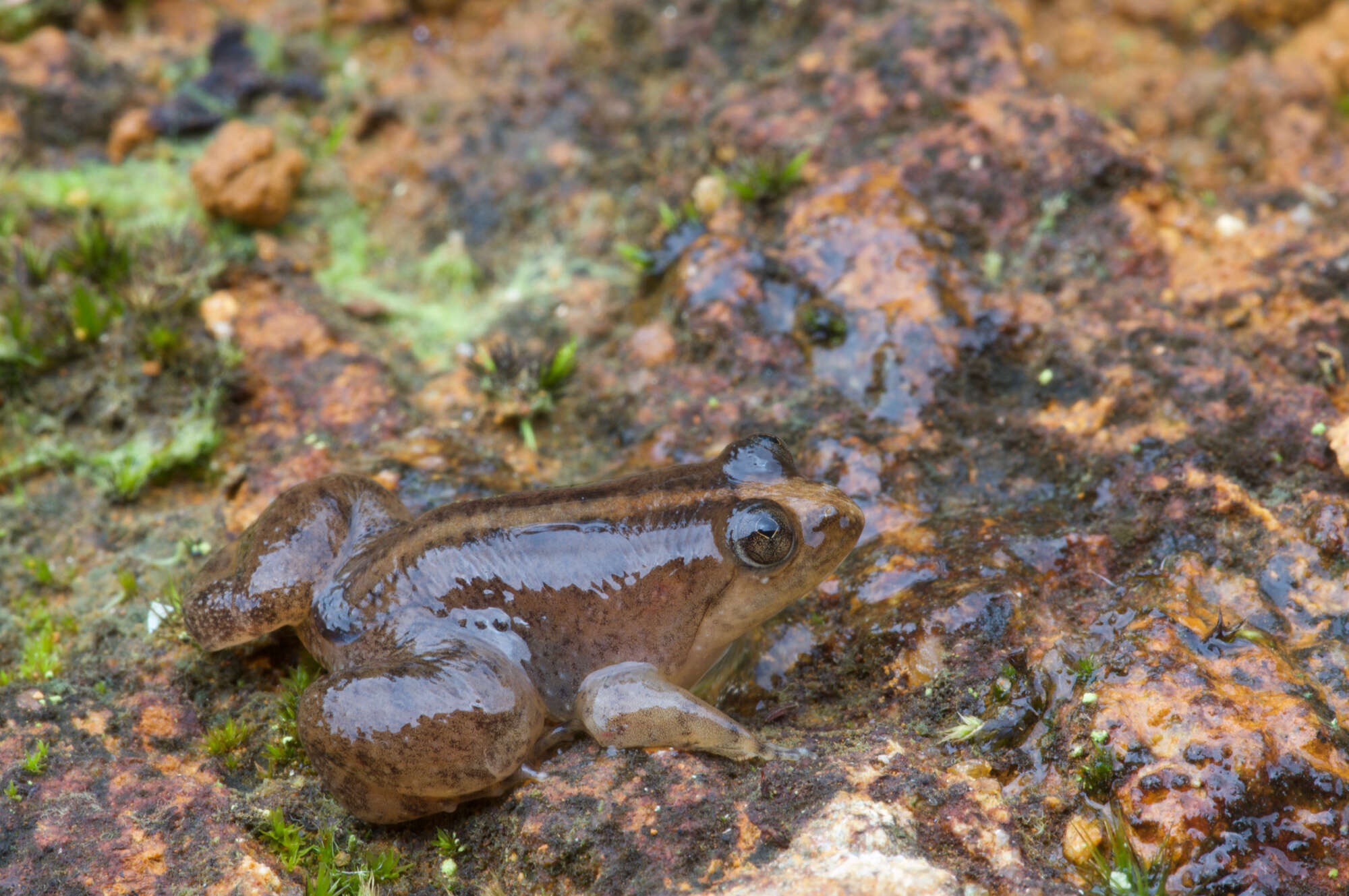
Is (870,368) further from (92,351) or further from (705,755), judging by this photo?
(92,351)

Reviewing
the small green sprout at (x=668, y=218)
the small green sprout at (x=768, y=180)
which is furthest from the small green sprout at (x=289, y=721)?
the small green sprout at (x=768, y=180)

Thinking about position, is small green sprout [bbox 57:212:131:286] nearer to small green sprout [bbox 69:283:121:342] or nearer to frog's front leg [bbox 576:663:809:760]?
small green sprout [bbox 69:283:121:342]

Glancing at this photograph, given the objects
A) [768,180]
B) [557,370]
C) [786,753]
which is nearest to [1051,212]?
[768,180]

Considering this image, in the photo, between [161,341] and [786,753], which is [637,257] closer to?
[161,341]

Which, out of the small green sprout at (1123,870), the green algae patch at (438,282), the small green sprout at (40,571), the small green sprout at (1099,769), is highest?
the small green sprout at (1099,769)

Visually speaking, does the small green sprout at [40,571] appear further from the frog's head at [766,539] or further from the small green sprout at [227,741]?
the frog's head at [766,539]

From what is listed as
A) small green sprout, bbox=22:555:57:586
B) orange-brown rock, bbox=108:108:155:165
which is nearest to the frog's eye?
small green sprout, bbox=22:555:57:586
